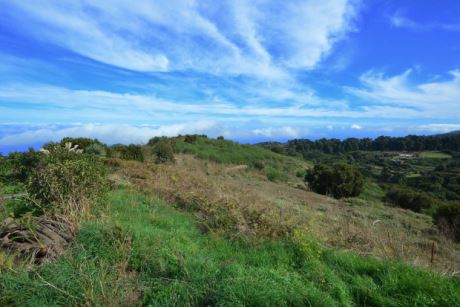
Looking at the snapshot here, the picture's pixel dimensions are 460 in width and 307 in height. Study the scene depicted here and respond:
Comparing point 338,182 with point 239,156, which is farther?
point 239,156

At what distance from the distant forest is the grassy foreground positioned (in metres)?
65.8

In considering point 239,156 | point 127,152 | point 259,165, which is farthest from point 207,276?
point 239,156

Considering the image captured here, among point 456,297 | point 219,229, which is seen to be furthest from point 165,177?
point 456,297

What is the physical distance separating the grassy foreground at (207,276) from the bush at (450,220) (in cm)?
763

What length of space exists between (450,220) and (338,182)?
1043 cm

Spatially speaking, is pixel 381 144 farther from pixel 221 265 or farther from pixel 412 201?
pixel 221 265

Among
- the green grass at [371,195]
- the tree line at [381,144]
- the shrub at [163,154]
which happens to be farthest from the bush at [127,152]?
the tree line at [381,144]

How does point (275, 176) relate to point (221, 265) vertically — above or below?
below

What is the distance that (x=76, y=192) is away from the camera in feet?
19.1

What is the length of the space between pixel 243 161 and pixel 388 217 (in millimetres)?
14659

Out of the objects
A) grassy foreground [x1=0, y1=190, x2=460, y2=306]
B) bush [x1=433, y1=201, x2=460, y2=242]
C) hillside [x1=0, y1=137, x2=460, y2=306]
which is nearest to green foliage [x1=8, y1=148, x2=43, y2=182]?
hillside [x1=0, y1=137, x2=460, y2=306]

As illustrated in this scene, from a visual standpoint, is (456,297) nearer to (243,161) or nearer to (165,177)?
(165,177)

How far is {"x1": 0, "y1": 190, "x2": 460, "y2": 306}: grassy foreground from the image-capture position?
129 inches

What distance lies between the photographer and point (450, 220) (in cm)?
A: 1161
